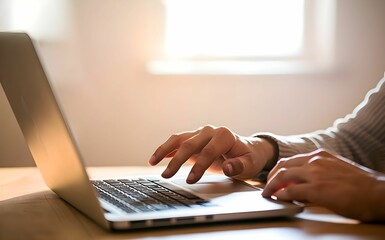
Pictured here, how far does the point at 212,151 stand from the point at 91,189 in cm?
37

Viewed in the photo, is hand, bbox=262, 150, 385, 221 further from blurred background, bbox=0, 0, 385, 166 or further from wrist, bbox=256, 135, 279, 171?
blurred background, bbox=0, 0, 385, 166

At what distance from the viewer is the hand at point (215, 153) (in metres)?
0.97

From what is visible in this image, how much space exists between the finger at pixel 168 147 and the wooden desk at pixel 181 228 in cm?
21

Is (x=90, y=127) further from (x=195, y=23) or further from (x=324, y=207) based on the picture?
(x=324, y=207)

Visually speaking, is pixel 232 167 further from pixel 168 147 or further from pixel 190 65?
pixel 190 65

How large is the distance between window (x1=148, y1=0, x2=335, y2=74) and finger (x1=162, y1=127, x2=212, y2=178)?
1.11 meters

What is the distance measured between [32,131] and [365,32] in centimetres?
165

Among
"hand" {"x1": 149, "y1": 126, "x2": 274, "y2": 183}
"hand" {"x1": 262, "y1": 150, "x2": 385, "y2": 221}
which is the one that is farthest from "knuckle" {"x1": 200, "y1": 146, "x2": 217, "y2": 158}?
"hand" {"x1": 262, "y1": 150, "x2": 385, "y2": 221}

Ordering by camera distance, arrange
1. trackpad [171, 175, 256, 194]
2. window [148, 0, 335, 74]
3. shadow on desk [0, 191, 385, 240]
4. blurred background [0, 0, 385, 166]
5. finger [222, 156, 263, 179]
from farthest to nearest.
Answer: window [148, 0, 335, 74] < blurred background [0, 0, 385, 166] < finger [222, 156, 263, 179] < trackpad [171, 175, 256, 194] < shadow on desk [0, 191, 385, 240]

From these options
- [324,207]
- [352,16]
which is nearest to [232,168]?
[324,207]

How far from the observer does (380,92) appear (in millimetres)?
1338

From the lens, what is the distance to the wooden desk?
2.22 ft

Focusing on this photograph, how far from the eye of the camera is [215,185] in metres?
0.95


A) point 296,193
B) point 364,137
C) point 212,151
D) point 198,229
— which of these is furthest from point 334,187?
point 364,137
